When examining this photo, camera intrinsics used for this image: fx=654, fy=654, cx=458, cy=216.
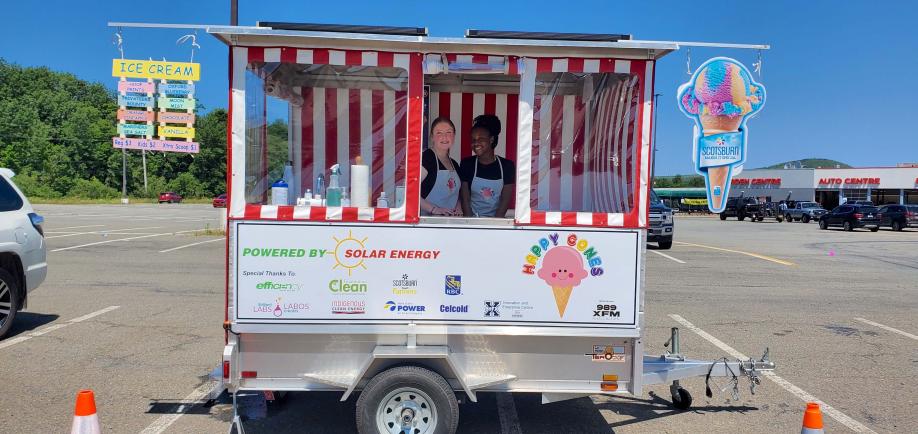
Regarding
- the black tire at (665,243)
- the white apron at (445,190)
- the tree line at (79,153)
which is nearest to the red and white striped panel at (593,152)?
the white apron at (445,190)

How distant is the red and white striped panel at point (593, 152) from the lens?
4.14 metres

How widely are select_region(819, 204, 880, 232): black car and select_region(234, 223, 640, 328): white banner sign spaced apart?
36878 millimetres

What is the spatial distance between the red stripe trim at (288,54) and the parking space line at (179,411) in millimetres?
2772

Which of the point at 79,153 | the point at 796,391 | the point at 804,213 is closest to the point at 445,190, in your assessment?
the point at 796,391

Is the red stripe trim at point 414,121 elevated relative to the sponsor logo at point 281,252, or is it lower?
elevated

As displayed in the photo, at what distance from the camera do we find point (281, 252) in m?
4.06

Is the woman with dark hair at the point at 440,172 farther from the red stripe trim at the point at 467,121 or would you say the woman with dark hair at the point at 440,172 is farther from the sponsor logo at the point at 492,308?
the sponsor logo at the point at 492,308

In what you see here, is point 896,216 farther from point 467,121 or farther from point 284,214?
point 284,214

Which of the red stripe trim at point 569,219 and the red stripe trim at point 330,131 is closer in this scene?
the red stripe trim at point 569,219

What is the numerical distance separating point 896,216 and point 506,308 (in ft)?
126

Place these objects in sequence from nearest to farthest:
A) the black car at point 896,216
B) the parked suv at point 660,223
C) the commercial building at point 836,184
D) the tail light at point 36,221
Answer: the tail light at point 36,221, the parked suv at point 660,223, the black car at point 896,216, the commercial building at point 836,184

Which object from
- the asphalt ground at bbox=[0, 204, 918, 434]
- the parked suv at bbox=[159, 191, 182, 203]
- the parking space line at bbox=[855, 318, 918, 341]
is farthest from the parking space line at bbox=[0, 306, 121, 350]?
the parked suv at bbox=[159, 191, 182, 203]

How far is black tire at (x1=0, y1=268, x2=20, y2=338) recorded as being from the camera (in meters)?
7.05

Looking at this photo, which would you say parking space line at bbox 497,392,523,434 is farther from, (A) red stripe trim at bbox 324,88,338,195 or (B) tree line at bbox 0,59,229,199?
(B) tree line at bbox 0,59,229,199
